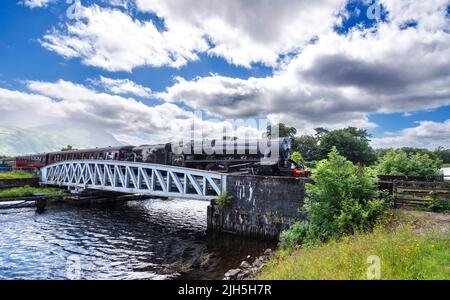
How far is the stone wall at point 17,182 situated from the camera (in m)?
31.9

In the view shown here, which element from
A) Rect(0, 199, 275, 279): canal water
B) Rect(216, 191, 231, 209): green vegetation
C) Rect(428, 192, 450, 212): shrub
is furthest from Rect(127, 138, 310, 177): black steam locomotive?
Rect(428, 192, 450, 212): shrub

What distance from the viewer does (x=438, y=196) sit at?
10.8m

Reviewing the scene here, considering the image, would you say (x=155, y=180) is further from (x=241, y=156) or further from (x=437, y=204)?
(x=437, y=204)

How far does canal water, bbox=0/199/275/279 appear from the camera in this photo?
35.9 ft

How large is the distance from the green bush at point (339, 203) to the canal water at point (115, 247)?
349 cm

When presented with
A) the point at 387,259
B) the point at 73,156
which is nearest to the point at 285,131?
the point at 73,156

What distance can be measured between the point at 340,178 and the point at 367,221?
6.29 feet

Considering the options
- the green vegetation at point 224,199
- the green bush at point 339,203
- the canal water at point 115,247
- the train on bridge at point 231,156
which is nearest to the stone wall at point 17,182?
the canal water at point 115,247

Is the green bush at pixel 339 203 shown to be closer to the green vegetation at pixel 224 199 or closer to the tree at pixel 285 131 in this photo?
the green vegetation at pixel 224 199

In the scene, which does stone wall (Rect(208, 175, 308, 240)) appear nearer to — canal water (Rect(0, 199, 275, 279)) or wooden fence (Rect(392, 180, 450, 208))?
canal water (Rect(0, 199, 275, 279))

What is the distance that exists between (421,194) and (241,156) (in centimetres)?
1151

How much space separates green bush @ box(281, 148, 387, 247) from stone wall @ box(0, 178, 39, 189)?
3617 cm
